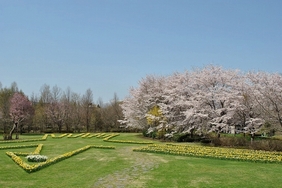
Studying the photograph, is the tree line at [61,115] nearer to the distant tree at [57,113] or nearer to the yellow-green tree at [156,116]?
the distant tree at [57,113]

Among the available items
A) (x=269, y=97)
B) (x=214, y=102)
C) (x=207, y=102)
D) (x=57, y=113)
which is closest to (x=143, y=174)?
(x=269, y=97)

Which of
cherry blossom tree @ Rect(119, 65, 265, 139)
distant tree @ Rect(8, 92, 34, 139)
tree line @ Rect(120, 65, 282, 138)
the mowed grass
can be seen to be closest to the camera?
the mowed grass

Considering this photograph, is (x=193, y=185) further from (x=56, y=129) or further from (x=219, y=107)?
(x=56, y=129)

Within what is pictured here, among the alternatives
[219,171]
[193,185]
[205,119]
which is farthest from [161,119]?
[193,185]

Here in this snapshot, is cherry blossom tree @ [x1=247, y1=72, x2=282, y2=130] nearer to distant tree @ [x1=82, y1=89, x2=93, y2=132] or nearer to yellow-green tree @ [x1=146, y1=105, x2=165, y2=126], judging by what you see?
yellow-green tree @ [x1=146, y1=105, x2=165, y2=126]


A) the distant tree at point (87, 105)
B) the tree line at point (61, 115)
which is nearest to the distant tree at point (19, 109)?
the tree line at point (61, 115)

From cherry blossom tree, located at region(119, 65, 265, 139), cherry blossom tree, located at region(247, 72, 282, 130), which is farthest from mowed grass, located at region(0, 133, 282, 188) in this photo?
cherry blossom tree, located at region(119, 65, 265, 139)

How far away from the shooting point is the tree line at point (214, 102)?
1862cm

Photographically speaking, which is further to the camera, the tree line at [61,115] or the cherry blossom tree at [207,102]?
the tree line at [61,115]

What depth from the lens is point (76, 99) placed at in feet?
182

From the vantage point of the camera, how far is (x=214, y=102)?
78.0 ft

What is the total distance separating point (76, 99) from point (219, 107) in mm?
38251

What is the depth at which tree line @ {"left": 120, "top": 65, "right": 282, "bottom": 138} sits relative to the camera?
61.1 feet

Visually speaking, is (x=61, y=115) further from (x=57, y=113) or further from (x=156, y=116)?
(x=156, y=116)
